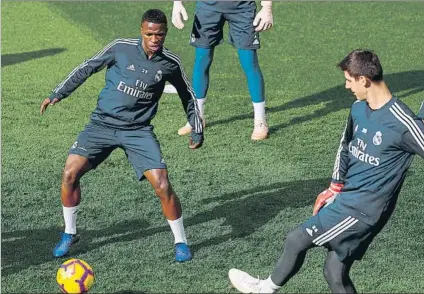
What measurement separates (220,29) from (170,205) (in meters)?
3.51

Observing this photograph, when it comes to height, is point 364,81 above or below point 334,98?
above

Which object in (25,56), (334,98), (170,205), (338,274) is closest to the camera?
(338,274)

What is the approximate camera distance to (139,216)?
356 inches

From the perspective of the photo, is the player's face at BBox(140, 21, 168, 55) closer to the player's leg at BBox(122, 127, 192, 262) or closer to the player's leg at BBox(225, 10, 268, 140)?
the player's leg at BBox(122, 127, 192, 262)

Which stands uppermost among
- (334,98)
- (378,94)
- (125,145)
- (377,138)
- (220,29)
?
(378,94)

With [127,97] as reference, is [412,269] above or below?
below

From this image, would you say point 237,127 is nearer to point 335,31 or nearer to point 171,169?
point 171,169

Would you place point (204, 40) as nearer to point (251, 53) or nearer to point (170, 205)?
point (251, 53)

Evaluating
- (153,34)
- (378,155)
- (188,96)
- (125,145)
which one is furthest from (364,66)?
(125,145)

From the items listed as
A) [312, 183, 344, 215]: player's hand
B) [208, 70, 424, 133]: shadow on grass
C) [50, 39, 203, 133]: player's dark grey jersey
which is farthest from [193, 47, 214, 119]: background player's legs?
[312, 183, 344, 215]: player's hand

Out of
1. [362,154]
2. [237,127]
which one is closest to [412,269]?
[362,154]

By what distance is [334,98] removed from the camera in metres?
12.8

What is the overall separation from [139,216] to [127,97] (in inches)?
52.9

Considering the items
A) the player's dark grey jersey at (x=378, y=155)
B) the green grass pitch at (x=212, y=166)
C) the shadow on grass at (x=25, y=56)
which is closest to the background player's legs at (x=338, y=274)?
the player's dark grey jersey at (x=378, y=155)
